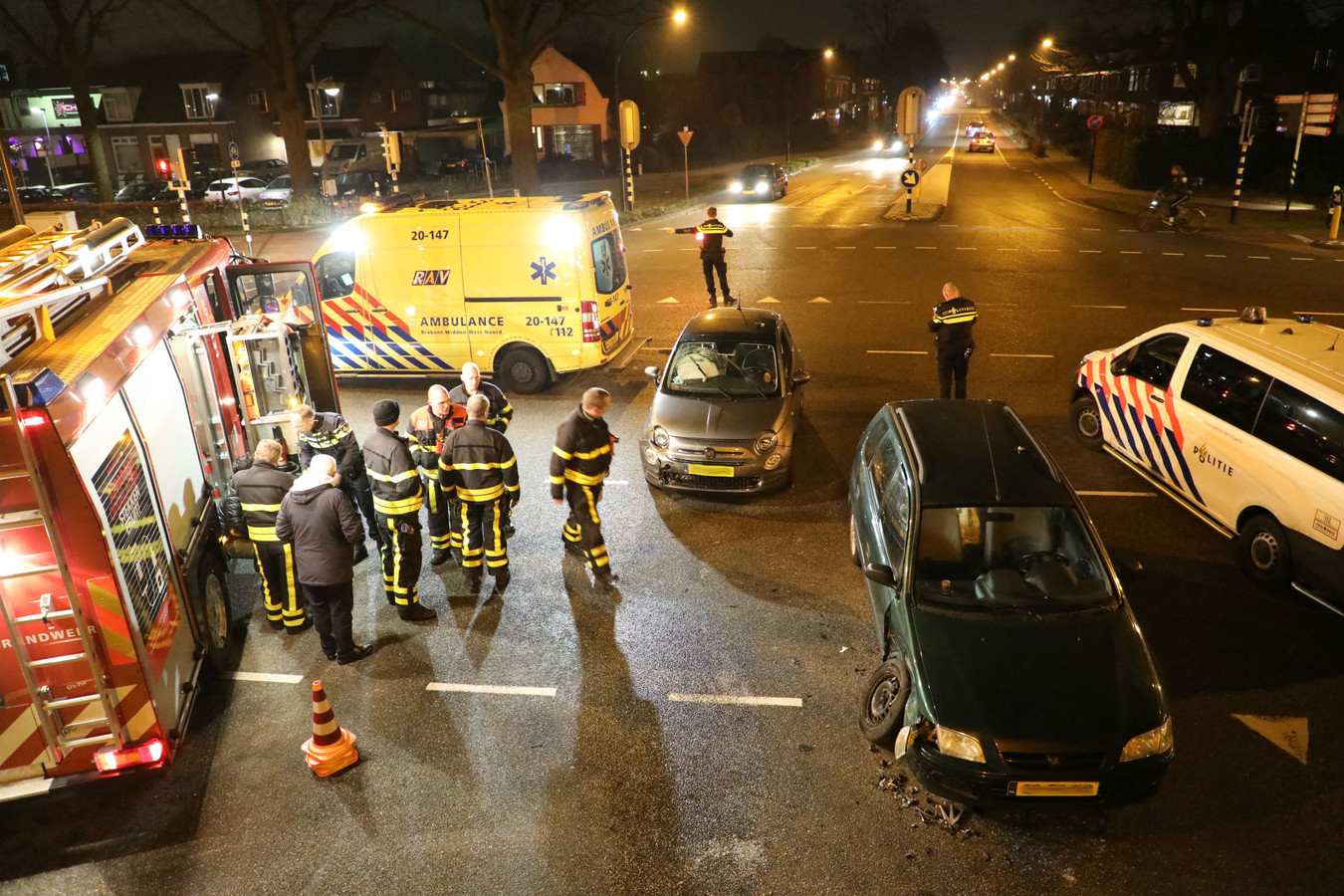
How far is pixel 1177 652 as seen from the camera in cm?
621

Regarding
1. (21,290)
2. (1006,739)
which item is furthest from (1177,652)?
(21,290)

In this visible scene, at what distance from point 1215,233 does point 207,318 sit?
25.4m

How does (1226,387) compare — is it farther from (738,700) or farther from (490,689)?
(490,689)

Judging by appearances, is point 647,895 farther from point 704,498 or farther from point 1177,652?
point 704,498

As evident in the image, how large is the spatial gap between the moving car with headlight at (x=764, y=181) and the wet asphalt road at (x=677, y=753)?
87.4ft

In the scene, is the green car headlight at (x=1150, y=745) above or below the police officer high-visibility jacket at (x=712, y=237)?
below

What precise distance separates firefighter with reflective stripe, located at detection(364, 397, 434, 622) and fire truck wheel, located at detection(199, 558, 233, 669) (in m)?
1.18

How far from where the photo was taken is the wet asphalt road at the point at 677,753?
4566 mm

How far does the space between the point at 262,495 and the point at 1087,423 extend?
842cm

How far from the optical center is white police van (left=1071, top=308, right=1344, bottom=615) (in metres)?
6.38

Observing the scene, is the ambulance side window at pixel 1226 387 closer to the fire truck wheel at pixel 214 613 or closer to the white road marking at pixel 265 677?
the white road marking at pixel 265 677

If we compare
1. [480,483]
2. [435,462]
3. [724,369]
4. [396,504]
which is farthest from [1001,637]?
[724,369]

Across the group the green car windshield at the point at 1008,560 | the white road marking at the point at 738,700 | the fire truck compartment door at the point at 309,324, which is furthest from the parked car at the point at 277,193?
the green car windshield at the point at 1008,560

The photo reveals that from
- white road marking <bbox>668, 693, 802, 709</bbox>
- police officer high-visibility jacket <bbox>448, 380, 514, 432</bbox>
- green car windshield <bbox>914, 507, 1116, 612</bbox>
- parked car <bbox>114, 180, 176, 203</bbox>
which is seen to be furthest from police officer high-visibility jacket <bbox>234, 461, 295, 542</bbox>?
parked car <bbox>114, 180, 176, 203</bbox>
